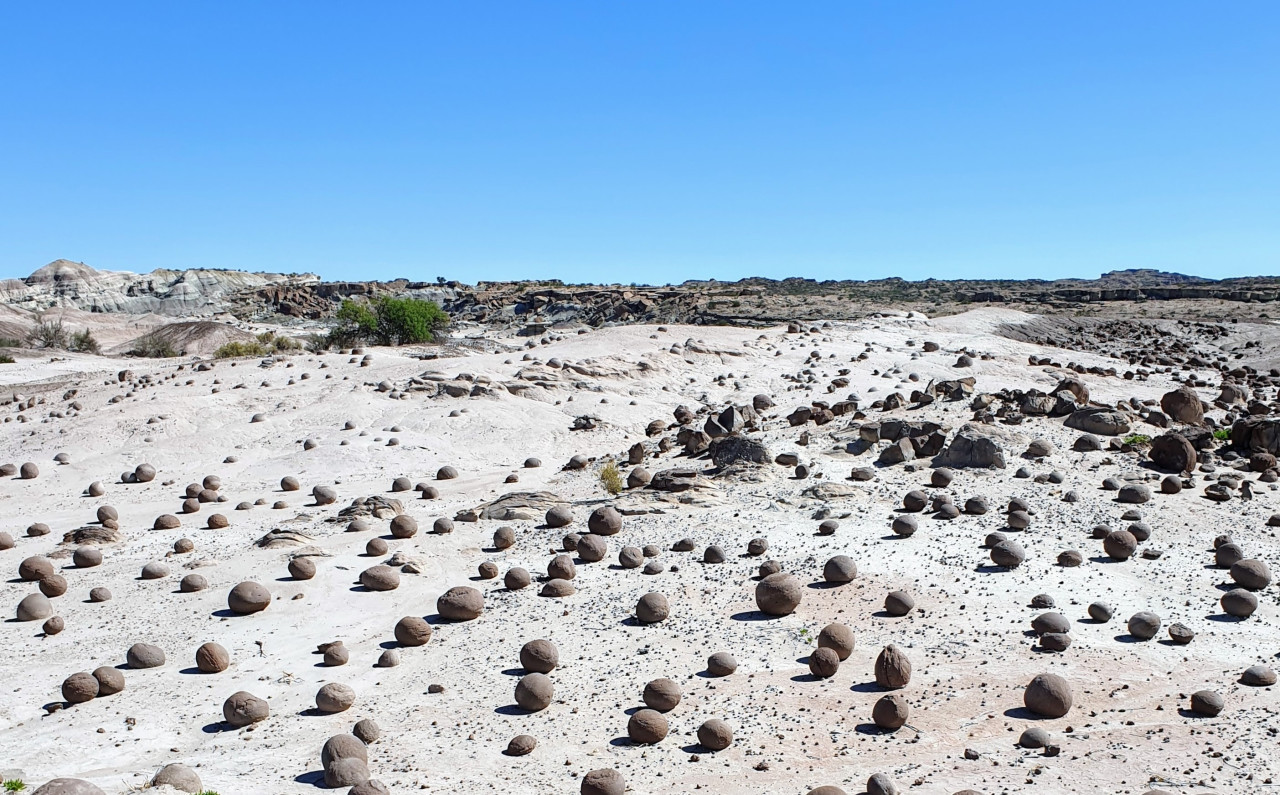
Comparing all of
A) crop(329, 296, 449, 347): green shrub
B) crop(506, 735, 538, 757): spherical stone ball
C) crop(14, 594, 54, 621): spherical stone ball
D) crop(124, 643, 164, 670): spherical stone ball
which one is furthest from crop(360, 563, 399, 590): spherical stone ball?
crop(329, 296, 449, 347): green shrub

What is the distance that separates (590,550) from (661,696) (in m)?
3.14

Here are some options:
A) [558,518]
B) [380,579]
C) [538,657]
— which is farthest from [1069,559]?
[380,579]

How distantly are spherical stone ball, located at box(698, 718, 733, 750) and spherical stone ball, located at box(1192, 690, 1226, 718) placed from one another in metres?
2.67

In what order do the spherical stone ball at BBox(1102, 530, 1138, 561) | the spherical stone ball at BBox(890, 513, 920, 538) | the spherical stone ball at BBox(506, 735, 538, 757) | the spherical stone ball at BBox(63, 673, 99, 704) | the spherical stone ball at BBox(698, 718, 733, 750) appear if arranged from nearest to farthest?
the spherical stone ball at BBox(698, 718, 733, 750) < the spherical stone ball at BBox(506, 735, 538, 757) < the spherical stone ball at BBox(63, 673, 99, 704) < the spherical stone ball at BBox(1102, 530, 1138, 561) < the spherical stone ball at BBox(890, 513, 920, 538)

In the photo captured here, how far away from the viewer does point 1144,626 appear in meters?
6.91

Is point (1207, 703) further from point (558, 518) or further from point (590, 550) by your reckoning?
point (558, 518)

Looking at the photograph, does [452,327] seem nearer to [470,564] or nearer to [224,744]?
[470,564]

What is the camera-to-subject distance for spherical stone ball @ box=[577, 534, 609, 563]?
363 inches

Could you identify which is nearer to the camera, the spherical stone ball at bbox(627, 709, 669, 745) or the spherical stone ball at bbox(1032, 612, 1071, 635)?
the spherical stone ball at bbox(627, 709, 669, 745)

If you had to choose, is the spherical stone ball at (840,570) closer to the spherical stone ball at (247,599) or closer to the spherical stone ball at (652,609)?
the spherical stone ball at (652,609)

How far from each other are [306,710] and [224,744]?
1.84 feet

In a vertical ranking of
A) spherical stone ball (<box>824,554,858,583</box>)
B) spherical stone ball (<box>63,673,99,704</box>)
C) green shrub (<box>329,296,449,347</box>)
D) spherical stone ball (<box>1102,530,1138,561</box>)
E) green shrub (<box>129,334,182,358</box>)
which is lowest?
spherical stone ball (<box>63,673,99,704</box>)

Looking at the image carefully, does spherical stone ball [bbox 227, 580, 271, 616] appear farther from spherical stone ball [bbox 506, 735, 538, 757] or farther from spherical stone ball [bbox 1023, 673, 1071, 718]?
spherical stone ball [bbox 1023, 673, 1071, 718]

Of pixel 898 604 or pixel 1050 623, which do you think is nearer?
pixel 1050 623
